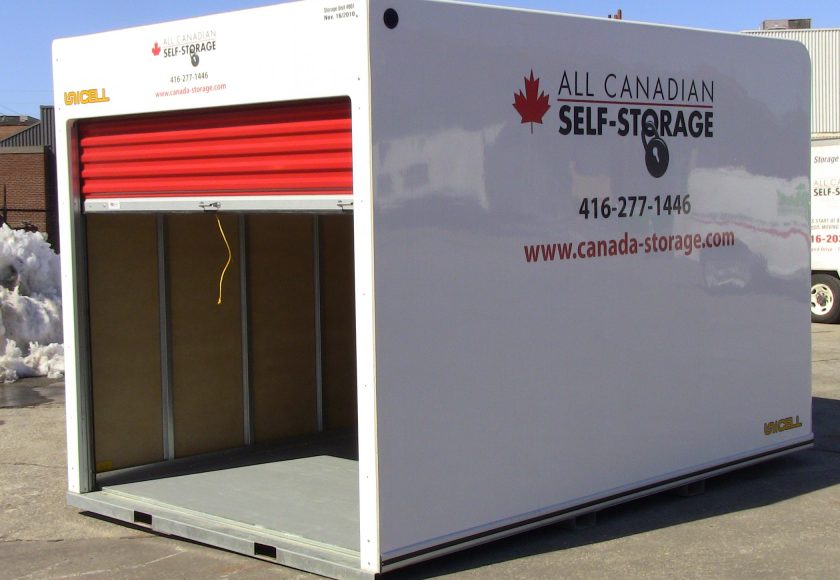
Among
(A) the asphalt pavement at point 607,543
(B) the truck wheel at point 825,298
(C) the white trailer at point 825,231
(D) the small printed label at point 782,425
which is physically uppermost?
(C) the white trailer at point 825,231

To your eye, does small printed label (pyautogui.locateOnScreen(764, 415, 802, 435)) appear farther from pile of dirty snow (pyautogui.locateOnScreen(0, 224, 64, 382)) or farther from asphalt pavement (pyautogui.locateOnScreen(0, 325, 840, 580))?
pile of dirty snow (pyautogui.locateOnScreen(0, 224, 64, 382))

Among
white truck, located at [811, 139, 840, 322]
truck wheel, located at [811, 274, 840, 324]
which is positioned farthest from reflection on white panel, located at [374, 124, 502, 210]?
truck wheel, located at [811, 274, 840, 324]

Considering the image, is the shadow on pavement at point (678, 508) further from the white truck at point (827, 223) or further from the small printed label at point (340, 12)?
the white truck at point (827, 223)

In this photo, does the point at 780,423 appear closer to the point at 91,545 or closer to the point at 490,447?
the point at 490,447

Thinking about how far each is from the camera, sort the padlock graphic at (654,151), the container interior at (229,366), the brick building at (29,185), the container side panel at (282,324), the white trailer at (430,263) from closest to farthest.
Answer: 1. the white trailer at (430,263)
2. the padlock graphic at (654,151)
3. the container interior at (229,366)
4. the container side panel at (282,324)
5. the brick building at (29,185)

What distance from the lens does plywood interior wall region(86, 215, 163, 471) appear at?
7.50m

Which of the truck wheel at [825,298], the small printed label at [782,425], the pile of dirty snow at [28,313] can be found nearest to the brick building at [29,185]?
the pile of dirty snow at [28,313]

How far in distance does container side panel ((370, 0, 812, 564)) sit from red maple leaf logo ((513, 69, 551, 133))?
0.4 inches

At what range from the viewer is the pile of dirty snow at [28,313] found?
13781mm

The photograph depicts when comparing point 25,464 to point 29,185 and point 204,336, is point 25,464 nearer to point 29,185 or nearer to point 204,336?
point 204,336

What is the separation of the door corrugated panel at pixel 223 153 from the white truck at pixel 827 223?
13274 millimetres

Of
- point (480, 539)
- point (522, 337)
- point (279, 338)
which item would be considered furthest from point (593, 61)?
point (279, 338)

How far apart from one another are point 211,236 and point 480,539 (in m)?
3.45

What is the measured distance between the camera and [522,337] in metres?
6.34
